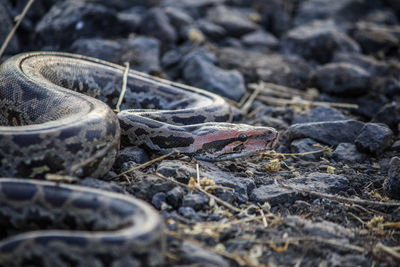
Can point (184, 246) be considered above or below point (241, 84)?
above

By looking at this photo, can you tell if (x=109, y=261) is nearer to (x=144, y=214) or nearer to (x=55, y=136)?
(x=144, y=214)

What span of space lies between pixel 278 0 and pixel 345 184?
37.7ft

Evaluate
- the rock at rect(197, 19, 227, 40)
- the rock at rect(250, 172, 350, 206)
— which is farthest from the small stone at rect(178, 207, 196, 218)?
the rock at rect(197, 19, 227, 40)

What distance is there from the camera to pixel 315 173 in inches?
265

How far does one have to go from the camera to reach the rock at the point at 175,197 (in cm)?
526

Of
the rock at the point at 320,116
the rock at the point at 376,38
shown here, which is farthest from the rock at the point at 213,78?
the rock at the point at 376,38

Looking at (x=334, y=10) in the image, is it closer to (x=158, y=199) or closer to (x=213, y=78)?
(x=213, y=78)

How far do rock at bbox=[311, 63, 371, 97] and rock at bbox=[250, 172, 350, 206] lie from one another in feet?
15.0

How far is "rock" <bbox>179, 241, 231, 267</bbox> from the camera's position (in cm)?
415

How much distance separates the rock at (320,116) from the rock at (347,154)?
48.4 inches

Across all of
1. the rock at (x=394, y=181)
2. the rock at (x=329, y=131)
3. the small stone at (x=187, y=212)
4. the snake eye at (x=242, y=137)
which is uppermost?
the snake eye at (x=242, y=137)

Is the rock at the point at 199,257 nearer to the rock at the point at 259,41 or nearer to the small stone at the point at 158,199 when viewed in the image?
the small stone at the point at 158,199

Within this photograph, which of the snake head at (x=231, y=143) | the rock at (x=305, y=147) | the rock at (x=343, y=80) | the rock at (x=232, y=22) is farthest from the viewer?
the rock at (x=232, y=22)

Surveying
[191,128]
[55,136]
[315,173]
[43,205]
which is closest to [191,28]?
[191,128]
